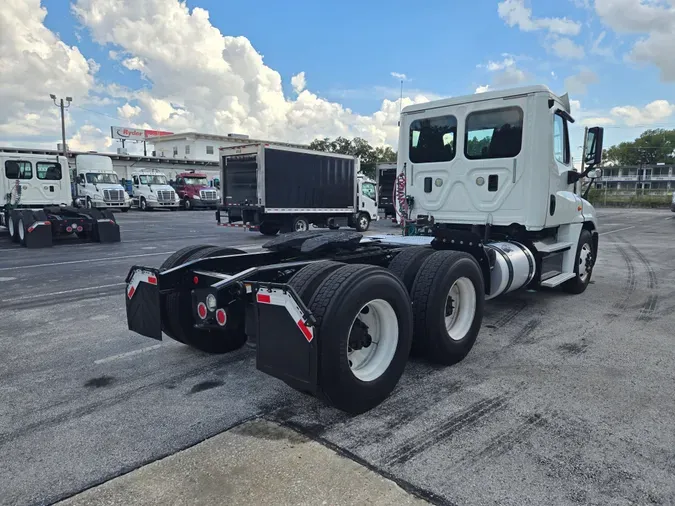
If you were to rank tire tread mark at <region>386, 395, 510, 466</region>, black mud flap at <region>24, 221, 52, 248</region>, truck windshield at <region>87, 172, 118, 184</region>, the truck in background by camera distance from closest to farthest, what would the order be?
tire tread mark at <region>386, 395, 510, 466</region>, black mud flap at <region>24, 221, 52, 248</region>, the truck in background, truck windshield at <region>87, 172, 118, 184</region>

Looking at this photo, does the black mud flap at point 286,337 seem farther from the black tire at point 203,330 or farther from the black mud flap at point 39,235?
the black mud flap at point 39,235

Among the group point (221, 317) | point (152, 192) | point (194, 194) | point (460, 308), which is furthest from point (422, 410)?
point (194, 194)

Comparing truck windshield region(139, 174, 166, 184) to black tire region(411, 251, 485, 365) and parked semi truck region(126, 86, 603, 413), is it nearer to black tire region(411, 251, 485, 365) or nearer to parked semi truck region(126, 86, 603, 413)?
parked semi truck region(126, 86, 603, 413)

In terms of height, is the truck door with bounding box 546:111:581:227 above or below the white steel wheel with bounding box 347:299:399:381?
above

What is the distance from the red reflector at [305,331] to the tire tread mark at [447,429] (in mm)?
Answer: 845

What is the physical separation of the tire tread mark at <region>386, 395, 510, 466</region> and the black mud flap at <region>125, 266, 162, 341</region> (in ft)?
7.12

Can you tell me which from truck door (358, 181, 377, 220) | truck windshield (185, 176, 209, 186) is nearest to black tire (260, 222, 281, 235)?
truck door (358, 181, 377, 220)

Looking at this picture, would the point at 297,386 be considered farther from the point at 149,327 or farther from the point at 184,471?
the point at 149,327

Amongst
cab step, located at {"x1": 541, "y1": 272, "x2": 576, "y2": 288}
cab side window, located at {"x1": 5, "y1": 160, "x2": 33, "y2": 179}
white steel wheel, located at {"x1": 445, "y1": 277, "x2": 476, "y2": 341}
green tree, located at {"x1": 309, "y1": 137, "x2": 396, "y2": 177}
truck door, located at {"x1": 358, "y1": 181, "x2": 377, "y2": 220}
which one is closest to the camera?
white steel wheel, located at {"x1": 445, "y1": 277, "x2": 476, "y2": 341}

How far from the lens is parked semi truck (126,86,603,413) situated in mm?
3168

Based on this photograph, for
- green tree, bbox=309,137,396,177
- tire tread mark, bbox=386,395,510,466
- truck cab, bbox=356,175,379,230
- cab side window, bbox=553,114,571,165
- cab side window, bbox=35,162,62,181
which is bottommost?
tire tread mark, bbox=386,395,510,466

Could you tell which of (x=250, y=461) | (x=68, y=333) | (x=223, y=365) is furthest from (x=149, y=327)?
(x=68, y=333)

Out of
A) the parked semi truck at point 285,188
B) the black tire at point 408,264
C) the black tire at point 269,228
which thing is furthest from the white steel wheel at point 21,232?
the black tire at point 408,264

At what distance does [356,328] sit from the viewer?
3412mm
